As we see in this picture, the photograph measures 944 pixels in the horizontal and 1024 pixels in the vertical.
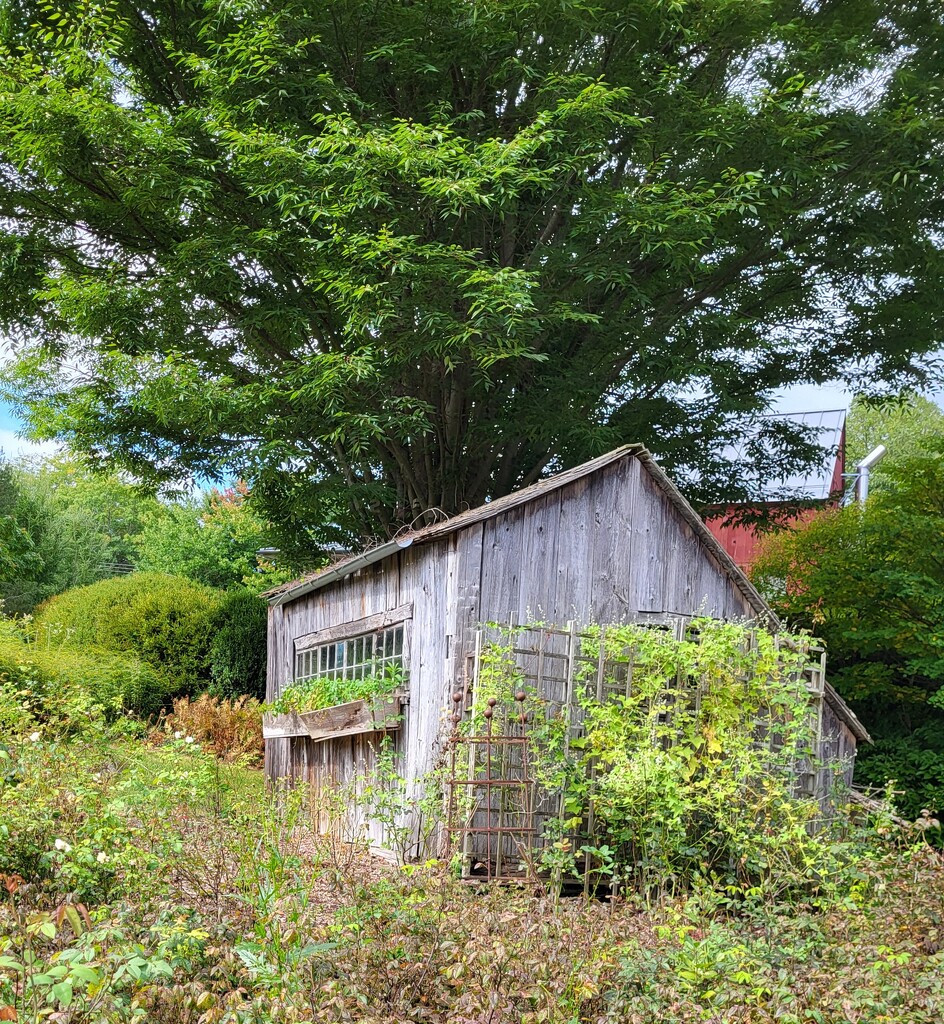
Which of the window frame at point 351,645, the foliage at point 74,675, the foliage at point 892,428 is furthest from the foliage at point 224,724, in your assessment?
the foliage at point 892,428

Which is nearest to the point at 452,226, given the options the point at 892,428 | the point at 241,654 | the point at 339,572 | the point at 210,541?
the point at 339,572

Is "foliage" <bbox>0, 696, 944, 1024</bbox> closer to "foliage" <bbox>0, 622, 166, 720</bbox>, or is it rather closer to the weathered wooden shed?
the weathered wooden shed

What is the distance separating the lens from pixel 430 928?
15.6 ft

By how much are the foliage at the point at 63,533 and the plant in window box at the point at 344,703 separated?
951 cm

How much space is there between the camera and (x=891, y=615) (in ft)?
44.1

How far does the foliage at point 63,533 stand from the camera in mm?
26123

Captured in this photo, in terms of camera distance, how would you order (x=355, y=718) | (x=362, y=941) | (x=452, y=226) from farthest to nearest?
(x=452, y=226) → (x=355, y=718) → (x=362, y=941)

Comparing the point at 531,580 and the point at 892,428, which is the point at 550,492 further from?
the point at 892,428

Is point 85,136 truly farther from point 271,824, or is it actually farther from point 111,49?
point 271,824

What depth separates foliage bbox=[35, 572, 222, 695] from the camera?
61.5ft

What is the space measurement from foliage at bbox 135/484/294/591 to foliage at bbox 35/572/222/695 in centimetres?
732

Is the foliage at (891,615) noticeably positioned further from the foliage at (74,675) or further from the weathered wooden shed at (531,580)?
the foliage at (74,675)

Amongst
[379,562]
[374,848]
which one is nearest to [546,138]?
[379,562]

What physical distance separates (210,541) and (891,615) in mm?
18959
